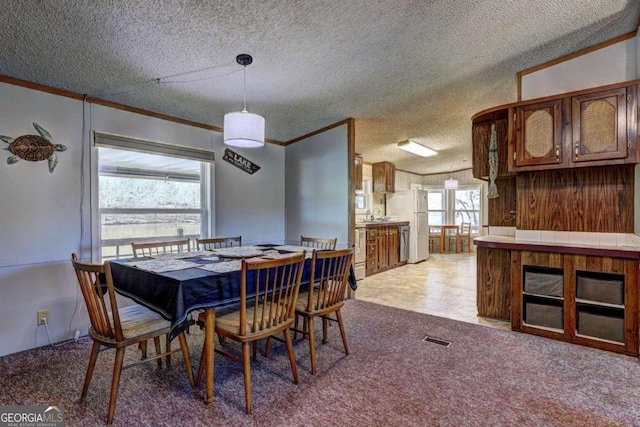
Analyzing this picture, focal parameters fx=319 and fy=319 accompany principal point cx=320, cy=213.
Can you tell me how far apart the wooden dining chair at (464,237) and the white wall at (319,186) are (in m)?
5.34

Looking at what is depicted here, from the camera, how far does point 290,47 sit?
96.9 inches

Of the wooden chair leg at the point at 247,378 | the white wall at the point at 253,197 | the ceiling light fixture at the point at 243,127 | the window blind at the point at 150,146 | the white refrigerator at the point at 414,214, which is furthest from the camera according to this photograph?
the white refrigerator at the point at 414,214

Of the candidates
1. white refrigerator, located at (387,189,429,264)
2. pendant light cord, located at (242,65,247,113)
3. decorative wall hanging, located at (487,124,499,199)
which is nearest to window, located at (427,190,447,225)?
white refrigerator, located at (387,189,429,264)

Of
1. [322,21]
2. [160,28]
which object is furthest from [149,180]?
[322,21]

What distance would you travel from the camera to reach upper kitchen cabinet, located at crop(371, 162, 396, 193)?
688cm

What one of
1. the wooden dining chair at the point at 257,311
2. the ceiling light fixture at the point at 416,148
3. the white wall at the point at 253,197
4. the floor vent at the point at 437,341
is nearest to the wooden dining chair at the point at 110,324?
the wooden dining chair at the point at 257,311

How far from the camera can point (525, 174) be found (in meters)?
3.13

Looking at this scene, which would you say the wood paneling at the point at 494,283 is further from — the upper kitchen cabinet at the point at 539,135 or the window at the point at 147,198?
the window at the point at 147,198

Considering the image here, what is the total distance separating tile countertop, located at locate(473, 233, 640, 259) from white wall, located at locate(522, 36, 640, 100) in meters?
1.41

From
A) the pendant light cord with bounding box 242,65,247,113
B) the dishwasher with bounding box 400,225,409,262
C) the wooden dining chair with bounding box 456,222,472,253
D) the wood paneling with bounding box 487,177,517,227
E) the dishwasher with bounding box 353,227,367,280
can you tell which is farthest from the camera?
the wooden dining chair with bounding box 456,222,472,253

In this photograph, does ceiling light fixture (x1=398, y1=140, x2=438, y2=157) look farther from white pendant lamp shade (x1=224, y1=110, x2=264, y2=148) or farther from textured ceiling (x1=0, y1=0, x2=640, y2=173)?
white pendant lamp shade (x1=224, y1=110, x2=264, y2=148)

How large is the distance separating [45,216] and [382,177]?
5617 mm

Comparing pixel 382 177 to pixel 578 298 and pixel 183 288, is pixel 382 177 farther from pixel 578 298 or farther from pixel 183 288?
pixel 183 288

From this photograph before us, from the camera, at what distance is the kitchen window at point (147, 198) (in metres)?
3.12
